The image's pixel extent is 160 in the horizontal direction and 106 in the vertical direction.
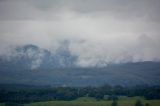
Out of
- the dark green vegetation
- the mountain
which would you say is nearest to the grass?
the dark green vegetation

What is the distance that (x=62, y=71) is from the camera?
79.6 metres

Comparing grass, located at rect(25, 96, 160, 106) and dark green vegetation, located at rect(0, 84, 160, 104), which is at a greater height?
dark green vegetation, located at rect(0, 84, 160, 104)

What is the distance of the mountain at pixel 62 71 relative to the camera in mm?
61531

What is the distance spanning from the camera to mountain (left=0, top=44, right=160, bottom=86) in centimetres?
6153

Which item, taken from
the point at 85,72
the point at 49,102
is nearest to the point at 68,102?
the point at 49,102

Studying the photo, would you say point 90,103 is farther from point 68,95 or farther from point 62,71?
point 62,71

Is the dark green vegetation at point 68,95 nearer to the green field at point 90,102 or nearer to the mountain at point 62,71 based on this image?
the green field at point 90,102

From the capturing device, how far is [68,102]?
28719mm

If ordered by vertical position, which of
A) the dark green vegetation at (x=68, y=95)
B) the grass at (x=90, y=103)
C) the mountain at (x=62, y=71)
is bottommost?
the grass at (x=90, y=103)

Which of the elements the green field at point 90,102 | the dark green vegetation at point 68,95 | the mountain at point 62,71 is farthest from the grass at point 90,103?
the mountain at point 62,71

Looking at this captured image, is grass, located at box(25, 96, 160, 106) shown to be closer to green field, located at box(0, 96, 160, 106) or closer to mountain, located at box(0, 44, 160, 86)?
green field, located at box(0, 96, 160, 106)

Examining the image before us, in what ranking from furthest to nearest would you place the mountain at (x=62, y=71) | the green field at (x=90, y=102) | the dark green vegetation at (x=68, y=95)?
the mountain at (x=62, y=71)
the dark green vegetation at (x=68, y=95)
the green field at (x=90, y=102)

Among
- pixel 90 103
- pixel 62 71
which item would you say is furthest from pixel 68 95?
pixel 62 71

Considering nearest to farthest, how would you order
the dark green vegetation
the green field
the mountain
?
the green field, the dark green vegetation, the mountain
